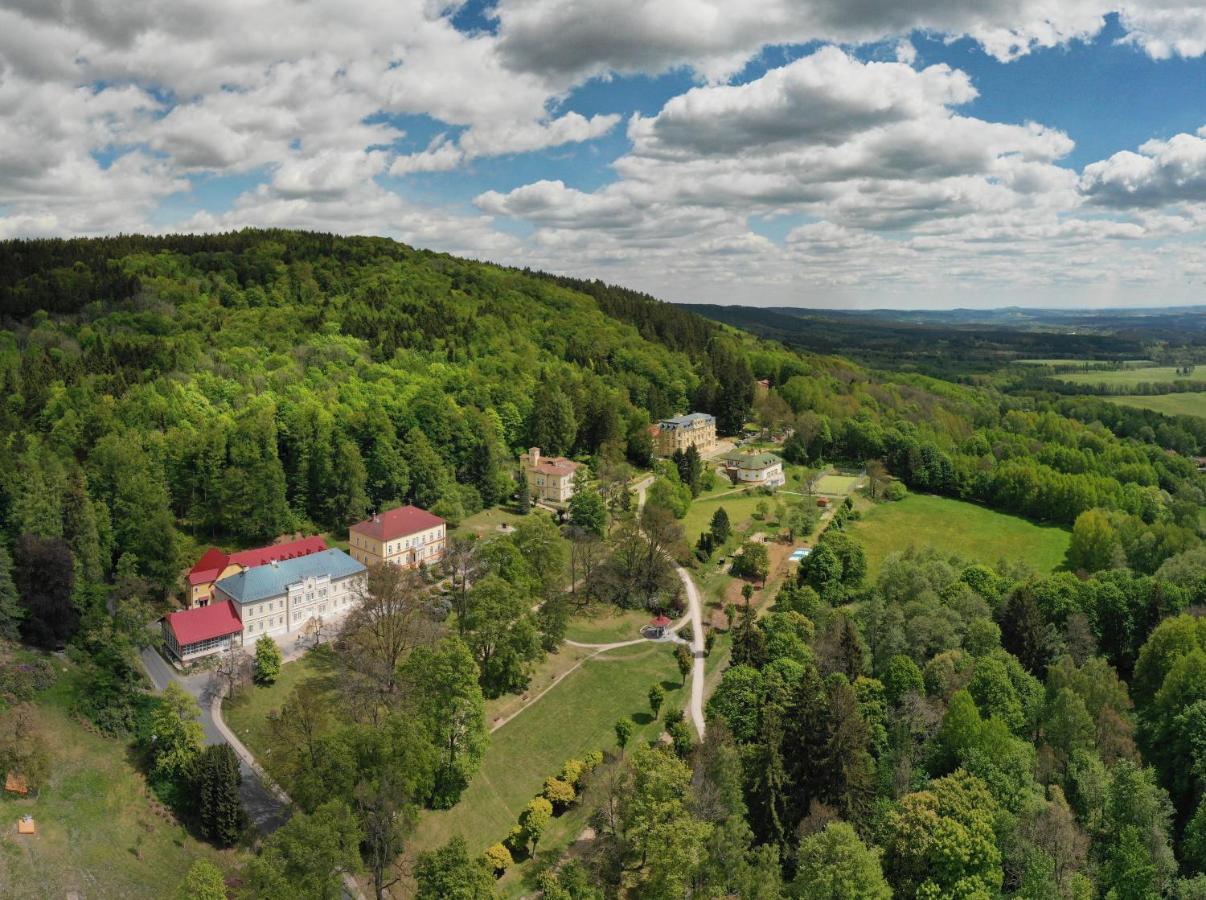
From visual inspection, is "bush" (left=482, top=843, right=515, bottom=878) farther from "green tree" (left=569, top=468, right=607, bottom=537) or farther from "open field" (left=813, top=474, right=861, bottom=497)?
"open field" (left=813, top=474, right=861, bottom=497)

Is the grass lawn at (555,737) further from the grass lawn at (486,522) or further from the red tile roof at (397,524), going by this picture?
the grass lawn at (486,522)

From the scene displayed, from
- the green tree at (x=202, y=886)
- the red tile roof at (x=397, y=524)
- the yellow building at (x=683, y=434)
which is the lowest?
the green tree at (x=202, y=886)

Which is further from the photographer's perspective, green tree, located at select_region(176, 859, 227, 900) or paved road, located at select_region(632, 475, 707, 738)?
paved road, located at select_region(632, 475, 707, 738)

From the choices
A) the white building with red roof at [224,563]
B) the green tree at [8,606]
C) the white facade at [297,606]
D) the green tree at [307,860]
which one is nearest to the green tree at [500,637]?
the white facade at [297,606]

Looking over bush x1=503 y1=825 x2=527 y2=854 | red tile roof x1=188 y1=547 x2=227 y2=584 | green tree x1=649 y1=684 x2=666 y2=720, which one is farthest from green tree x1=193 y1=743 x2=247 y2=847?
green tree x1=649 y1=684 x2=666 y2=720

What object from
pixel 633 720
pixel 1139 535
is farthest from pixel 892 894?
pixel 1139 535

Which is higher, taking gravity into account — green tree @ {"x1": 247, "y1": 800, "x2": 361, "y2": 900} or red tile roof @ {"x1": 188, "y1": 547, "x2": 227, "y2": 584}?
red tile roof @ {"x1": 188, "y1": 547, "x2": 227, "y2": 584}

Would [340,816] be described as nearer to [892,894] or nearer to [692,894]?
[692,894]
